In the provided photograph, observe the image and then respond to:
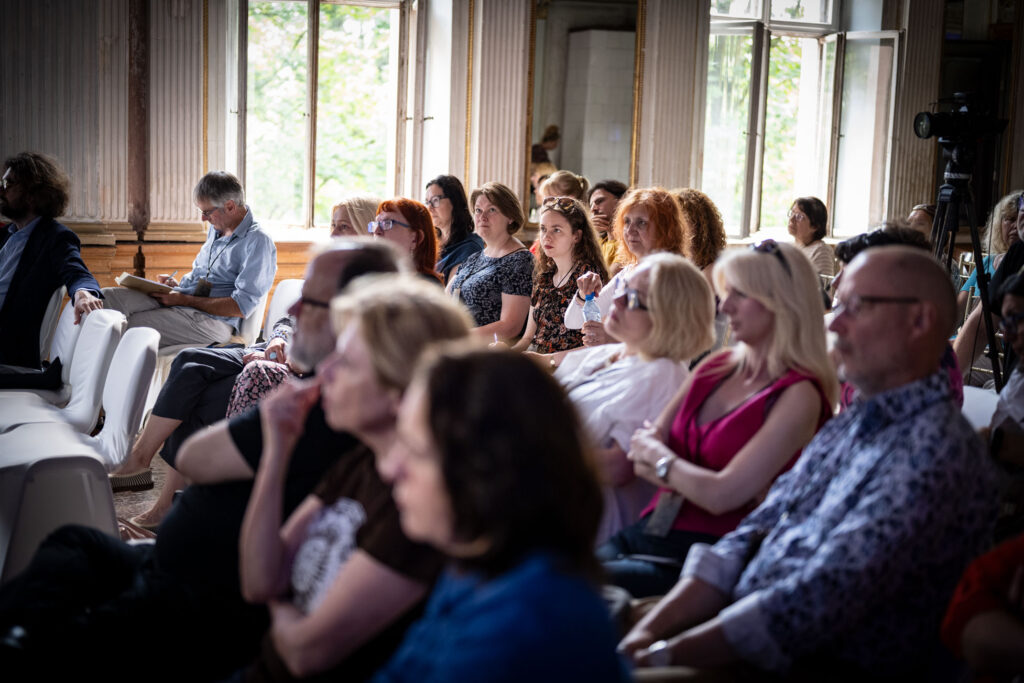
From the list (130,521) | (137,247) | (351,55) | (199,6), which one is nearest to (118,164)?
(137,247)

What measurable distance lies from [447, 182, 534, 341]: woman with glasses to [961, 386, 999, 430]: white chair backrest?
74.4 inches

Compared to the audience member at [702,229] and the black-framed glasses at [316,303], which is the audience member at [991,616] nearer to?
the black-framed glasses at [316,303]

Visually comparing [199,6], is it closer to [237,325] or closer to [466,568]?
[237,325]

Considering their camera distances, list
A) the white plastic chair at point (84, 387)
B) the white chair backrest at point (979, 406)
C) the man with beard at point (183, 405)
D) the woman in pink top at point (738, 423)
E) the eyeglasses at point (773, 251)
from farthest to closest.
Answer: the man with beard at point (183, 405) < the white plastic chair at point (84, 387) < the white chair backrest at point (979, 406) < the eyeglasses at point (773, 251) < the woman in pink top at point (738, 423)

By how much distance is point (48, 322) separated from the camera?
457cm

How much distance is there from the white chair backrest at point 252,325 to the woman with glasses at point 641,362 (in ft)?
10.1

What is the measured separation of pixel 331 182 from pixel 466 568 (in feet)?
23.2

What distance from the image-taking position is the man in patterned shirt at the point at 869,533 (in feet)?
5.32

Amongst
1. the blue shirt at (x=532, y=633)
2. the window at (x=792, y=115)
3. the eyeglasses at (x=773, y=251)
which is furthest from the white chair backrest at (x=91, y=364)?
the window at (x=792, y=115)

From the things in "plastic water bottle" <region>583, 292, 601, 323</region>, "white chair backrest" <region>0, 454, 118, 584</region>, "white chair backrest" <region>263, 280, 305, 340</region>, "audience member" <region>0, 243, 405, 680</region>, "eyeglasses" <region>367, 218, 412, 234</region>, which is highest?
"eyeglasses" <region>367, 218, 412, 234</region>

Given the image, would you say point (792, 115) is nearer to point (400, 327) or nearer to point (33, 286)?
point (33, 286)

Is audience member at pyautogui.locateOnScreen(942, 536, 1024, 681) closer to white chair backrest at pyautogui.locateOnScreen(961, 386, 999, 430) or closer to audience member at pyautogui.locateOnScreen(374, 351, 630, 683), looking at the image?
audience member at pyautogui.locateOnScreen(374, 351, 630, 683)

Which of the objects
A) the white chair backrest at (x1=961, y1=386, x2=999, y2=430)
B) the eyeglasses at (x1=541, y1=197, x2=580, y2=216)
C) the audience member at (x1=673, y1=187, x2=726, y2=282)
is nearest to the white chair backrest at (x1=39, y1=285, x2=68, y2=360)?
the eyeglasses at (x1=541, y1=197, x2=580, y2=216)

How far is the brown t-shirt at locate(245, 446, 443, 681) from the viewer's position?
1391mm
